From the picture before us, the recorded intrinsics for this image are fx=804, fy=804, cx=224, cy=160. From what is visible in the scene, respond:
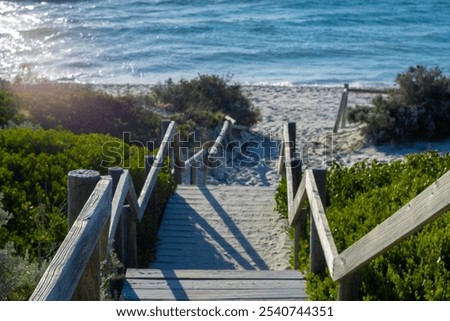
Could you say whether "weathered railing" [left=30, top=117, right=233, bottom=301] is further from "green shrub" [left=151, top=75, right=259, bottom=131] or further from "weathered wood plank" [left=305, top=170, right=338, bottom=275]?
"green shrub" [left=151, top=75, right=259, bottom=131]

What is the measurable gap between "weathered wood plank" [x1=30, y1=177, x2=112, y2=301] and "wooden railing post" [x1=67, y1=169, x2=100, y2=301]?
0.07 meters

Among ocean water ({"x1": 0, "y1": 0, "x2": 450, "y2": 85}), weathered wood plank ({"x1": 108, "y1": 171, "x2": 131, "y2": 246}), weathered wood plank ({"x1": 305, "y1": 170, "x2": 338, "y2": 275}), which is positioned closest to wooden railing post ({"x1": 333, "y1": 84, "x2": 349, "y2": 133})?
ocean water ({"x1": 0, "y1": 0, "x2": 450, "y2": 85})

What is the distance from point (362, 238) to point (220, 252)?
378 cm

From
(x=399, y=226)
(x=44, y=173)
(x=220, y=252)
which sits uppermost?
(x=399, y=226)

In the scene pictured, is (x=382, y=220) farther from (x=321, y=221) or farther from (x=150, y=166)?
(x=150, y=166)

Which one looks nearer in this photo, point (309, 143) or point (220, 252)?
point (220, 252)

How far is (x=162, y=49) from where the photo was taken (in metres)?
35.7

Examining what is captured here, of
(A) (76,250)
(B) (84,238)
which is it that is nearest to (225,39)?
(B) (84,238)

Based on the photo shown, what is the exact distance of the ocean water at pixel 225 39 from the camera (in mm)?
32125

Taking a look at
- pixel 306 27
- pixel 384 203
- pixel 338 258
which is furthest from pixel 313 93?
pixel 338 258

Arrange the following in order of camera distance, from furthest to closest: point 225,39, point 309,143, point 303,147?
1. point 225,39
2. point 309,143
3. point 303,147

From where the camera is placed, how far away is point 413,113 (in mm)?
15945

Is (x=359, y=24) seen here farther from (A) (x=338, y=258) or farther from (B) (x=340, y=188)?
(A) (x=338, y=258)
